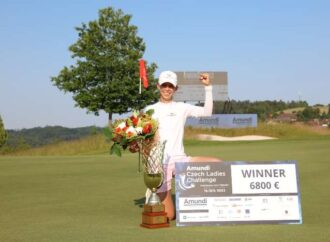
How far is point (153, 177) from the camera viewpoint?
537cm

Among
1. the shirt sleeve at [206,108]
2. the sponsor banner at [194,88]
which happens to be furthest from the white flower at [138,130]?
the sponsor banner at [194,88]

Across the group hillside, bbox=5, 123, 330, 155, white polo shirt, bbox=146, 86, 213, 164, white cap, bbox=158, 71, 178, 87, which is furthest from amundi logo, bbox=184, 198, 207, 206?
hillside, bbox=5, 123, 330, 155

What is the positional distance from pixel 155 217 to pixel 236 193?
957 millimetres

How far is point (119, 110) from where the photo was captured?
39.6 metres

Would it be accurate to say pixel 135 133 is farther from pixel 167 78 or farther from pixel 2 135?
pixel 2 135

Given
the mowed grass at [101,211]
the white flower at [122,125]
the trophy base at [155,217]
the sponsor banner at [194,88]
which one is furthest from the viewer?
the sponsor banner at [194,88]

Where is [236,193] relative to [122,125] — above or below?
below

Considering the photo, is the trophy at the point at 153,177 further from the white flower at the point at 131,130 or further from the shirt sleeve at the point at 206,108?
the shirt sleeve at the point at 206,108

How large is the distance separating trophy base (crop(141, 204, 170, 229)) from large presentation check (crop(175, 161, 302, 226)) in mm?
154

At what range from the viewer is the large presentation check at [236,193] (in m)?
5.35

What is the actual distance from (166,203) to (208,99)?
4.31 feet

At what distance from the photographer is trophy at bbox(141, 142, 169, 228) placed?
17.3 feet

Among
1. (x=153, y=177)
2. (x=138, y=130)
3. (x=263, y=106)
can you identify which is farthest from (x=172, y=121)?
(x=263, y=106)

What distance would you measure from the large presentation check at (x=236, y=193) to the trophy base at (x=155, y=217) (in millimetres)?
154
